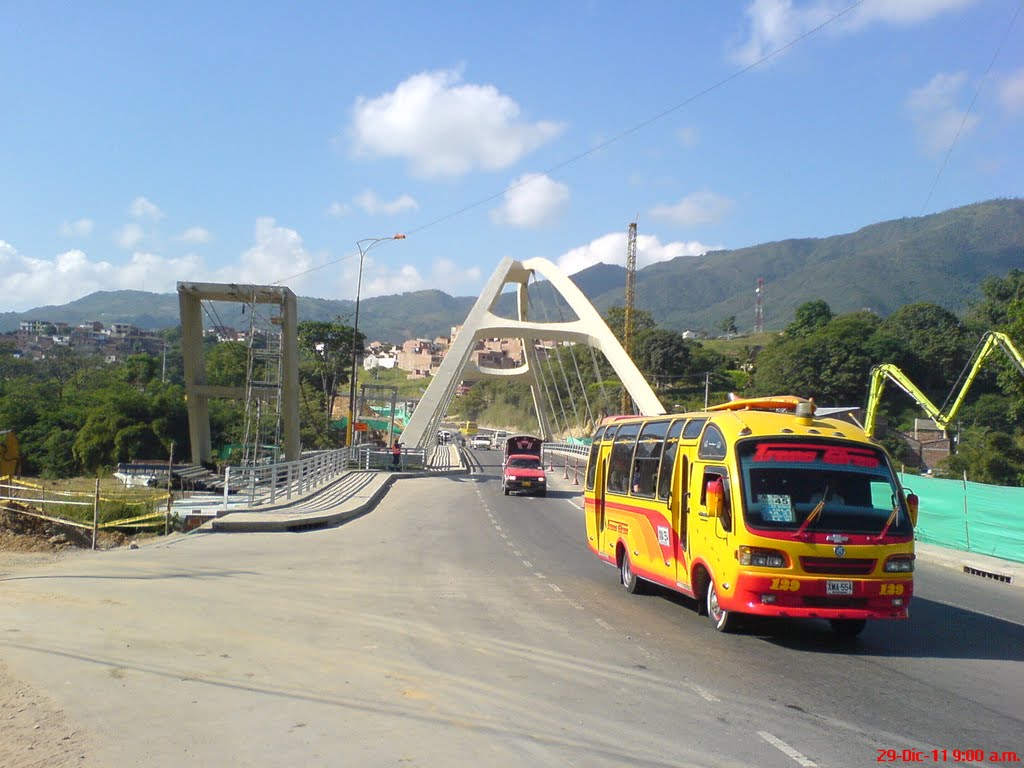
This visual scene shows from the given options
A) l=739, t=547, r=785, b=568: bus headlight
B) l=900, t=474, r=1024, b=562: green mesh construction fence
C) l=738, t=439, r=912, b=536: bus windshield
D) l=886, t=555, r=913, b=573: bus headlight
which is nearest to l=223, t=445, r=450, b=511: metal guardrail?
l=900, t=474, r=1024, b=562: green mesh construction fence

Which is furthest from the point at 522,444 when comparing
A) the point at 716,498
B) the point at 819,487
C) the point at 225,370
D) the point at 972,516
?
the point at 225,370

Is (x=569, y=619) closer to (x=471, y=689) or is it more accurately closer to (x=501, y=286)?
(x=471, y=689)

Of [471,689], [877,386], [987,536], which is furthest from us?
[877,386]

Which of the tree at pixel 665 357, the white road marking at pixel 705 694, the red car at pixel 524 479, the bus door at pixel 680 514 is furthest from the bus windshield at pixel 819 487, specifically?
the tree at pixel 665 357

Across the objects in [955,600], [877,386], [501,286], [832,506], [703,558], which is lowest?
[955,600]

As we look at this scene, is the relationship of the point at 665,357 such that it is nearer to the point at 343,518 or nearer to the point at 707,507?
the point at 343,518

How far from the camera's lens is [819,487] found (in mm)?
9562

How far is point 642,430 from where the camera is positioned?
523 inches

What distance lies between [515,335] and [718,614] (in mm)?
58354

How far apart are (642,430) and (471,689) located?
265 inches

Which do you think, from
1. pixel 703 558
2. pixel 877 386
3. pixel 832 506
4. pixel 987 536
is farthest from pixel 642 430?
pixel 877 386

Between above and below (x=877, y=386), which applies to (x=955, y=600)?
below

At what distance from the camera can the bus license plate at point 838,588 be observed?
9.02m

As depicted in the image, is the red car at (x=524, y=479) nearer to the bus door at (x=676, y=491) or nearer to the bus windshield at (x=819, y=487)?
the bus door at (x=676, y=491)
